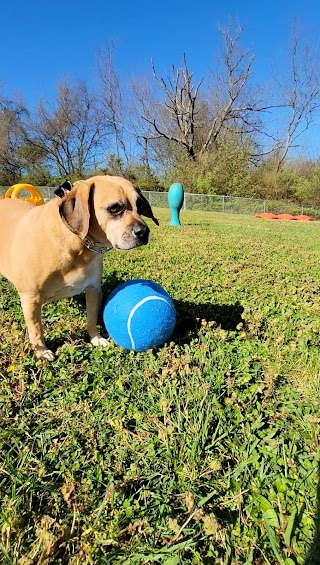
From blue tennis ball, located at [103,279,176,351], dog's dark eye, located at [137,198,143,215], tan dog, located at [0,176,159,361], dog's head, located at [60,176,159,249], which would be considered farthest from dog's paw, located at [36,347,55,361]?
dog's dark eye, located at [137,198,143,215]

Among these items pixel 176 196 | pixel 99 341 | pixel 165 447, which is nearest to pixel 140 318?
pixel 99 341

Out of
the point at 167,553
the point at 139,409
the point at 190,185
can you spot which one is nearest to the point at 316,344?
the point at 139,409

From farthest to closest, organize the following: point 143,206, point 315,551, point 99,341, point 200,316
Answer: point 200,316 → point 99,341 → point 143,206 → point 315,551

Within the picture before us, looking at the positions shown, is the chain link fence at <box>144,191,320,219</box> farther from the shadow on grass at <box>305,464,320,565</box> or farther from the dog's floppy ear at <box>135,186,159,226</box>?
the shadow on grass at <box>305,464,320,565</box>

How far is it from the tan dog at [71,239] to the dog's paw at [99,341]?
394mm

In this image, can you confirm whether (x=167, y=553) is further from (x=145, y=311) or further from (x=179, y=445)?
(x=145, y=311)

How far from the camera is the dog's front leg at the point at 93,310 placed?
10.4ft

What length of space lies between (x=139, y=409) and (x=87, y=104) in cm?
5057

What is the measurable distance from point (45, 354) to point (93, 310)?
1.84 ft

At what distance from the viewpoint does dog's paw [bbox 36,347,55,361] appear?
2821 mm

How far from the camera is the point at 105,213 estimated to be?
273 centimetres

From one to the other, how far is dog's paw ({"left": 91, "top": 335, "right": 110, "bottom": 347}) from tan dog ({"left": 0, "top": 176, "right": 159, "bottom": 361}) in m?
0.39

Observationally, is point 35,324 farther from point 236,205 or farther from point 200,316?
point 236,205

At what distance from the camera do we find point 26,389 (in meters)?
2.46
